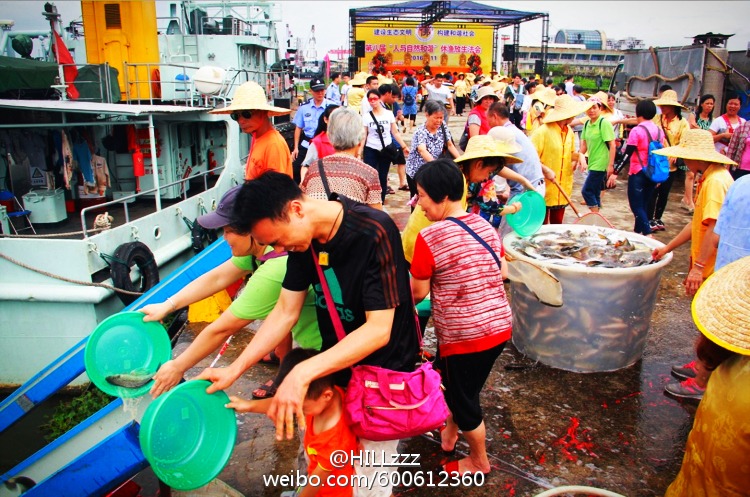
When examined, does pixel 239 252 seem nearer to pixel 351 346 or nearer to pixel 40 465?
pixel 351 346

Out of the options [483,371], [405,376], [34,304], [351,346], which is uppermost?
[351,346]

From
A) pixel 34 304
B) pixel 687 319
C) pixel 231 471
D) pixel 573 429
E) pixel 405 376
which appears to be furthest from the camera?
pixel 34 304

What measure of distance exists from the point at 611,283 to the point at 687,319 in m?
1.87

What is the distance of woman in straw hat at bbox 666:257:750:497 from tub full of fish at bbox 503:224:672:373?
1.59m

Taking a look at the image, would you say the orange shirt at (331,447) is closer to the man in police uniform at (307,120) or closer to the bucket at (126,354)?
the bucket at (126,354)

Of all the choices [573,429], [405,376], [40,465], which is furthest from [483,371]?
[40,465]

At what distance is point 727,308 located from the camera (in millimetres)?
1787

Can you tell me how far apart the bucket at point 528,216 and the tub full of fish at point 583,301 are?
0.25m

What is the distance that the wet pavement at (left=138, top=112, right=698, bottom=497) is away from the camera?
116 inches

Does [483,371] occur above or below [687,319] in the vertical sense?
above

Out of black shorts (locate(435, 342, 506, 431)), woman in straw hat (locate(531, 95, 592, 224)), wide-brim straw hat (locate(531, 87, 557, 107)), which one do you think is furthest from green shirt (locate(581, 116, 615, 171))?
black shorts (locate(435, 342, 506, 431))

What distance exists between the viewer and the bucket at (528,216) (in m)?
4.48

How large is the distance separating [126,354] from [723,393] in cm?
247

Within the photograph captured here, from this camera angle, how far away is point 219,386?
6.66 feet
